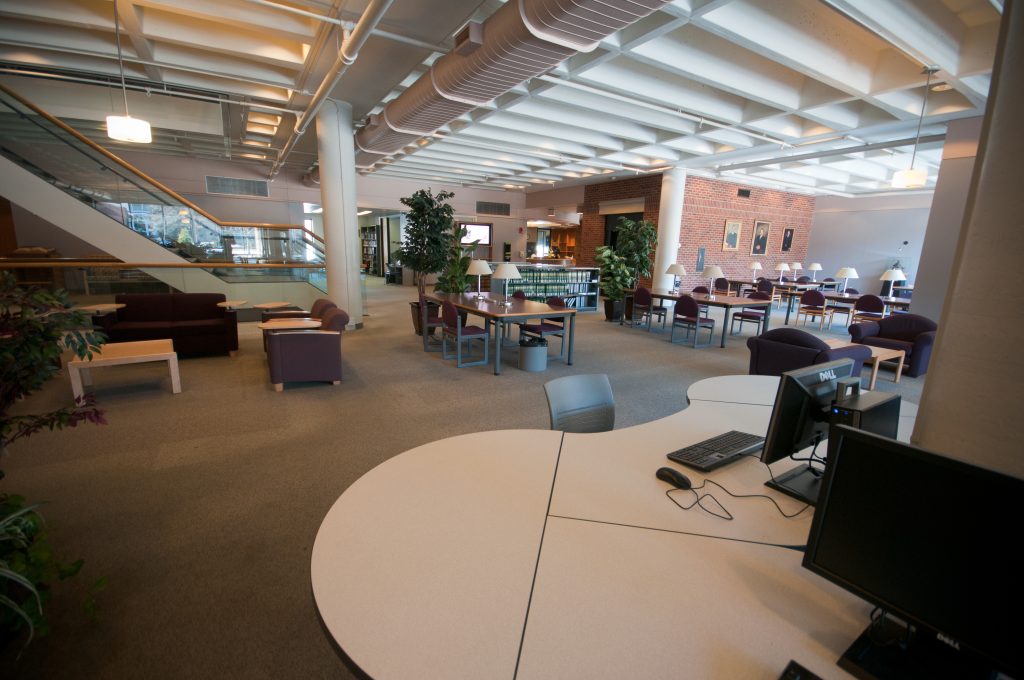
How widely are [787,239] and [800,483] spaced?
15.8m

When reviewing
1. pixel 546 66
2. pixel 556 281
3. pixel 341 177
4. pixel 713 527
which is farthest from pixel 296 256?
pixel 713 527

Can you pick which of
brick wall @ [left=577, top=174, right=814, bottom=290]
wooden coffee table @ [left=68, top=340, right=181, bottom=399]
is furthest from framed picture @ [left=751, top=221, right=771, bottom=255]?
wooden coffee table @ [left=68, top=340, right=181, bottom=399]

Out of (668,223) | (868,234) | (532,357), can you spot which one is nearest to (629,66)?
(532,357)

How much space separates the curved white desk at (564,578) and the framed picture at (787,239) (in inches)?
614

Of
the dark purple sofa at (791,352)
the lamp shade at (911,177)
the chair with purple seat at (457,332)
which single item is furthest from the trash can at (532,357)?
the lamp shade at (911,177)

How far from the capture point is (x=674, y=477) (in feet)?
5.17

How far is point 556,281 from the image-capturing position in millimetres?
10812

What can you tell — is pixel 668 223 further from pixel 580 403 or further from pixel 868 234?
pixel 580 403

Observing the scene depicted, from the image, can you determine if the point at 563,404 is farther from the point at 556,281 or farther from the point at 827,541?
the point at 556,281

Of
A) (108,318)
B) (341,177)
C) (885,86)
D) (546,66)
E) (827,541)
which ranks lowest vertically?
(108,318)

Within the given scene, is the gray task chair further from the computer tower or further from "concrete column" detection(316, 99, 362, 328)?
"concrete column" detection(316, 99, 362, 328)

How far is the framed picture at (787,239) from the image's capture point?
14414 millimetres

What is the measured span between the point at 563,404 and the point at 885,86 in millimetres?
6141

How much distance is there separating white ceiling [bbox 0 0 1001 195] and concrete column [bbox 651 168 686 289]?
5.03 feet
